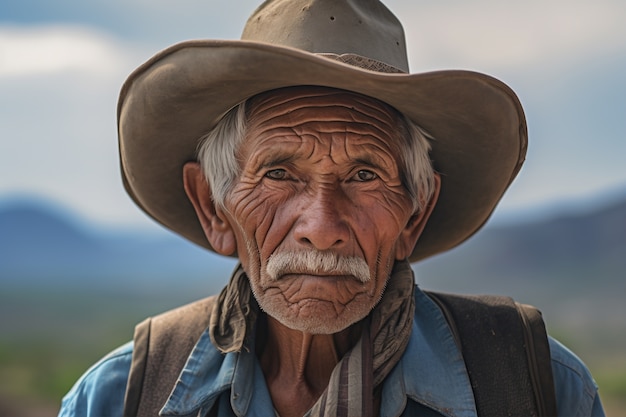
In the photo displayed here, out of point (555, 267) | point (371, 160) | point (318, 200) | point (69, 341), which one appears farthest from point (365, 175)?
point (69, 341)

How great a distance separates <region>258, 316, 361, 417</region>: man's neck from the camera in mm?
2414

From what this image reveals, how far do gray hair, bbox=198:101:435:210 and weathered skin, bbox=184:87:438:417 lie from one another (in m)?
0.03

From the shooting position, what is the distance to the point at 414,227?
2.52 m

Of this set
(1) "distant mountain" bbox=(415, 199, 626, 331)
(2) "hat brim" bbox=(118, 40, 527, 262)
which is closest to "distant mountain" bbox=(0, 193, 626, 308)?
(1) "distant mountain" bbox=(415, 199, 626, 331)

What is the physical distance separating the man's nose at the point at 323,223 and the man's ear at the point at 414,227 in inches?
13.3

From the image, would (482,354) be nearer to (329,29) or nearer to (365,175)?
(365,175)

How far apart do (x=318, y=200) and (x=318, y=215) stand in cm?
5

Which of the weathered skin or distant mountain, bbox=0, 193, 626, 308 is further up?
the weathered skin

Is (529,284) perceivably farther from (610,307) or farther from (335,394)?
(335,394)

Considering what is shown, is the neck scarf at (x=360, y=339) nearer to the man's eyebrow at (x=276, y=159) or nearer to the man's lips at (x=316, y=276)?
the man's lips at (x=316, y=276)

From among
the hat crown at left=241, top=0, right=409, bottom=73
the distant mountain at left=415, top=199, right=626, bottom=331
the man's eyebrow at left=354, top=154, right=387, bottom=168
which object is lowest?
the distant mountain at left=415, top=199, right=626, bottom=331

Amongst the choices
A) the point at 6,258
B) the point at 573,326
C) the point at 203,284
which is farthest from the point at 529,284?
the point at 6,258

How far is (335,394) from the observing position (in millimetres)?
2197

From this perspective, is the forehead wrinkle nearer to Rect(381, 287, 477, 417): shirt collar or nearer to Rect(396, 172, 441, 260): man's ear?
Rect(396, 172, 441, 260): man's ear
